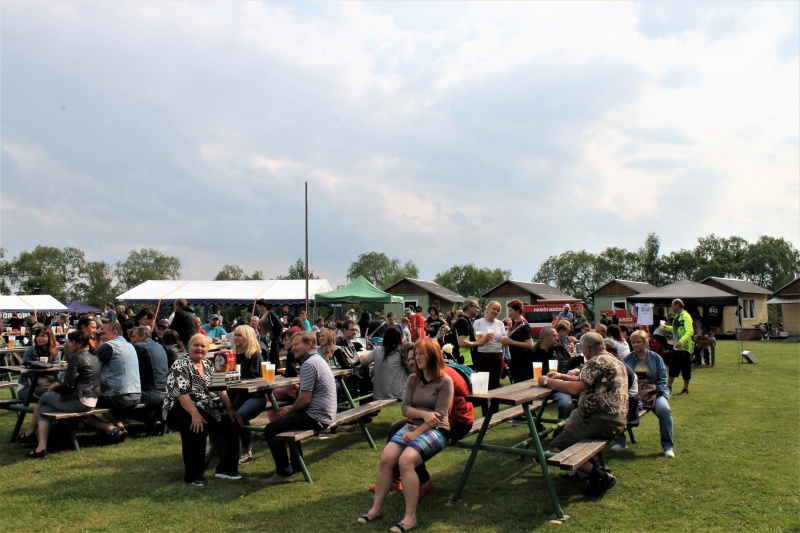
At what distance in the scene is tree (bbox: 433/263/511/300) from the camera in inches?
3691

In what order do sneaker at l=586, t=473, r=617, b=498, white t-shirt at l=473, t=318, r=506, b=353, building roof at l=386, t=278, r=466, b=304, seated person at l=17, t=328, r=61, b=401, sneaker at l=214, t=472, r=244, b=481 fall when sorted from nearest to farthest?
1. sneaker at l=586, t=473, r=617, b=498
2. sneaker at l=214, t=472, r=244, b=481
3. seated person at l=17, t=328, r=61, b=401
4. white t-shirt at l=473, t=318, r=506, b=353
5. building roof at l=386, t=278, r=466, b=304

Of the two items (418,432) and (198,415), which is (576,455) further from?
(198,415)

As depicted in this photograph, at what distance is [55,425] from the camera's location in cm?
604

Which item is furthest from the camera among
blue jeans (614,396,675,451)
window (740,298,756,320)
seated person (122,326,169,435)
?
window (740,298,756,320)

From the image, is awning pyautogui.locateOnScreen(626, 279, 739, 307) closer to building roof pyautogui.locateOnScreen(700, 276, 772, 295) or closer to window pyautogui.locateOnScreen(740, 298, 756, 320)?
building roof pyautogui.locateOnScreen(700, 276, 772, 295)

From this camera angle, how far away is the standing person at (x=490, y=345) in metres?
7.21

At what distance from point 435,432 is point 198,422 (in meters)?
2.04

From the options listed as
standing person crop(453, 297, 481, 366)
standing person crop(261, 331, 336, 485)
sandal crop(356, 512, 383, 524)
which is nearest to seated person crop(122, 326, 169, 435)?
standing person crop(261, 331, 336, 485)

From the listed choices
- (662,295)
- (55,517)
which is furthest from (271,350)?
(662,295)

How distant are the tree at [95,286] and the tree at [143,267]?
Answer: 144 inches

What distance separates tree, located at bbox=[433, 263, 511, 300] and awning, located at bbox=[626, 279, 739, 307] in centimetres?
7393

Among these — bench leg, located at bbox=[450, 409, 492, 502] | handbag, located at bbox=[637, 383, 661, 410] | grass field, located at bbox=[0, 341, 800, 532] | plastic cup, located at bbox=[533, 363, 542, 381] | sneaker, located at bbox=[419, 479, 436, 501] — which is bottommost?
grass field, located at bbox=[0, 341, 800, 532]

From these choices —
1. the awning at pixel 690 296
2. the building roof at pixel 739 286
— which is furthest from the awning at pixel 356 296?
the building roof at pixel 739 286

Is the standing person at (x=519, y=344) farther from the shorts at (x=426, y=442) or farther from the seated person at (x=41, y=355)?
the seated person at (x=41, y=355)
